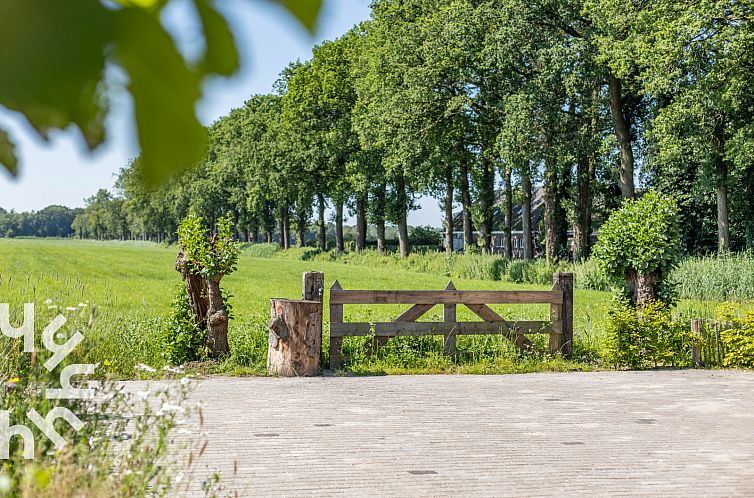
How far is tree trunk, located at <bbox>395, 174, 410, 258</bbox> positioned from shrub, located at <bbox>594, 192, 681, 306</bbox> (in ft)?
109

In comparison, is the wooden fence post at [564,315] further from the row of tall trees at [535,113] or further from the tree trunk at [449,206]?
the tree trunk at [449,206]

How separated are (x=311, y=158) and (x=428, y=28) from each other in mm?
15889

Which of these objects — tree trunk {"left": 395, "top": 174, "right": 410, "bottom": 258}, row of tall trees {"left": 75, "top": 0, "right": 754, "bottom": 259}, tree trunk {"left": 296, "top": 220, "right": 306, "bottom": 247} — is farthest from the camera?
tree trunk {"left": 296, "top": 220, "right": 306, "bottom": 247}

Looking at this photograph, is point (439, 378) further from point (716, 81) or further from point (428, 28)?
point (428, 28)

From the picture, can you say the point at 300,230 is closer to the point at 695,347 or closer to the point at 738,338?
the point at 695,347

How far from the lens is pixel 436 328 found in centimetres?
1072

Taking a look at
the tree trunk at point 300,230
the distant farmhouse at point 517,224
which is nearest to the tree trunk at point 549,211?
the distant farmhouse at point 517,224

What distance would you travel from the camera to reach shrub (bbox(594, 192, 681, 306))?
11250 mm

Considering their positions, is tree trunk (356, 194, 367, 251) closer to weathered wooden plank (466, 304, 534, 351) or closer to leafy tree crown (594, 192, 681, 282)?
leafy tree crown (594, 192, 681, 282)

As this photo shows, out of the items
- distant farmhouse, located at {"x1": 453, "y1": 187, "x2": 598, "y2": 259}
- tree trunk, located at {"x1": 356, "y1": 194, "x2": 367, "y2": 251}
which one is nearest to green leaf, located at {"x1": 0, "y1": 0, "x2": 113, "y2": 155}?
tree trunk, located at {"x1": 356, "y1": 194, "x2": 367, "y2": 251}

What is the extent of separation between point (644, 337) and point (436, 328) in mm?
2803

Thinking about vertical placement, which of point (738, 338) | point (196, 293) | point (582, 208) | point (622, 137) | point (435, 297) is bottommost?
point (738, 338)

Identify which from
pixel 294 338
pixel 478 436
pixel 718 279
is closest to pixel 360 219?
pixel 718 279

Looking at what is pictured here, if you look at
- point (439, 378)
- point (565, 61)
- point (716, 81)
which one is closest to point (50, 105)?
point (439, 378)
